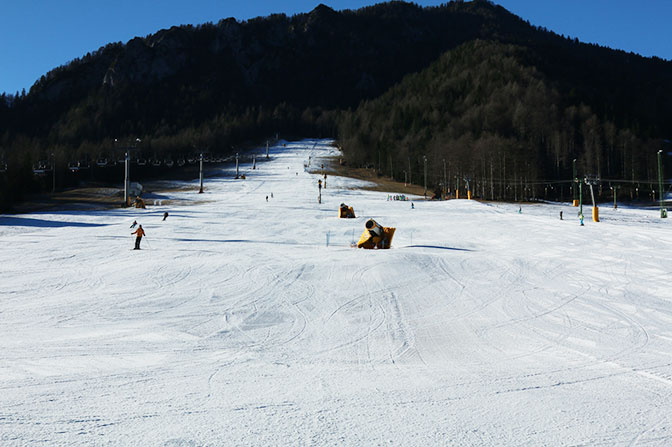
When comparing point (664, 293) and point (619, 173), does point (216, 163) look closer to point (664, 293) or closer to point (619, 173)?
point (619, 173)

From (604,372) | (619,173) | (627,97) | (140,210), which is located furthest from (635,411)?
(627,97)

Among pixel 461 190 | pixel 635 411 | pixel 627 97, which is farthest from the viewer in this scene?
pixel 627 97

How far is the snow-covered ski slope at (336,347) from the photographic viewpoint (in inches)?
184

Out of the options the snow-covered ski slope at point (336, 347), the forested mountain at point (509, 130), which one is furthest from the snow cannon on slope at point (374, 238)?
the forested mountain at point (509, 130)

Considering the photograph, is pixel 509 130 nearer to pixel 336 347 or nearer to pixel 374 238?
pixel 374 238

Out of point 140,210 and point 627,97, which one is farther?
point 627,97

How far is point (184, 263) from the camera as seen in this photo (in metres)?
16.1

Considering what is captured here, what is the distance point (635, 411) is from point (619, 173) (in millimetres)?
93717

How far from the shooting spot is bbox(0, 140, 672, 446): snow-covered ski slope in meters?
4.68

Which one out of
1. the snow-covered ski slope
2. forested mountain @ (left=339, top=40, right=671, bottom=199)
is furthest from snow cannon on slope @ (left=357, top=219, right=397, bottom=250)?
forested mountain @ (left=339, top=40, right=671, bottom=199)

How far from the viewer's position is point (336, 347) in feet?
25.6

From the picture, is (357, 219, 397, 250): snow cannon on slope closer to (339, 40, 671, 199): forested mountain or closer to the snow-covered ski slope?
the snow-covered ski slope

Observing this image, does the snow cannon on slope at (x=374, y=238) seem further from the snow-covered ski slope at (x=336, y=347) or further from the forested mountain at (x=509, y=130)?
the forested mountain at (x=509, y=130)

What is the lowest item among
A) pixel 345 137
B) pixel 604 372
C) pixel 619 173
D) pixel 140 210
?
pixel 604 372
